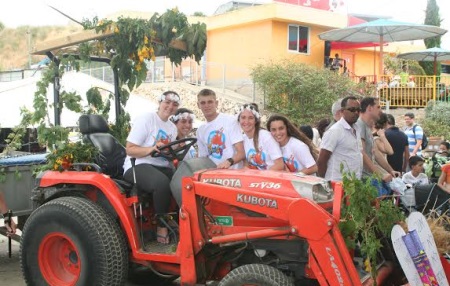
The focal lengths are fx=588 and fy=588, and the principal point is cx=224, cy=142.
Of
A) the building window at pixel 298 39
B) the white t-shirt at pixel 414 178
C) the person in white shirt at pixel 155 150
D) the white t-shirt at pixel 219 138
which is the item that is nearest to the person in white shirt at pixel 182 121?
the white t-shirt at pixel 219 138

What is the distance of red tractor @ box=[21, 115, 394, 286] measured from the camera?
157 inches

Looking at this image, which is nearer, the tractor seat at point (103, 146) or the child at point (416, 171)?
the tractor seat at point (103, 146)

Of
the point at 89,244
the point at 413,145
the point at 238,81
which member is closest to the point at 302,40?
the point at 238,81

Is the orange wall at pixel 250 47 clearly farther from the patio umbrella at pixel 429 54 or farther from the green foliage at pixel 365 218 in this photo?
the green foliage at pixel 365 218

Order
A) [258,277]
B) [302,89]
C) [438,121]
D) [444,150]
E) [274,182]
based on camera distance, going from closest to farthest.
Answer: [258,277]
[274,182]
[444,150]
[438,121]
[302,89]

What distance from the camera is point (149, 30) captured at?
18.2ft

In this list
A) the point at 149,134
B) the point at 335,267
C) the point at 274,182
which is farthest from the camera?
the point at 149,134

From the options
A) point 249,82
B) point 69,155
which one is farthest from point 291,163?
point 249,82

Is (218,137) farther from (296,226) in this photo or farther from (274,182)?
(296,226)

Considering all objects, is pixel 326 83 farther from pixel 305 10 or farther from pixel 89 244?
pixel 89 244

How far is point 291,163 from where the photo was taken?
18.5 feet

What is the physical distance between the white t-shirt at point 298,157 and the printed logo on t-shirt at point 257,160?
27 centimetres

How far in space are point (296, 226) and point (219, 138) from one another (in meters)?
1.78

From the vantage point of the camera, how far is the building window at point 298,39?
83.4 feet
